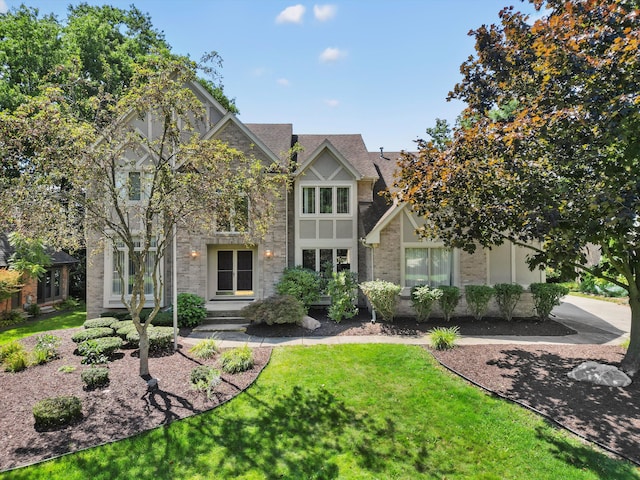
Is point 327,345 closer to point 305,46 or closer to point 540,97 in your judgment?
point 540,97

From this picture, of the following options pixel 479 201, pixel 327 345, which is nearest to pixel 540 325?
pixel 479 201

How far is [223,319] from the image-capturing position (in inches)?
520

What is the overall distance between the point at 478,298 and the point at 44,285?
23.5 meters

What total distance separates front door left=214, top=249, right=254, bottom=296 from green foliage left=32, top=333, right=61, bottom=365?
7027mm

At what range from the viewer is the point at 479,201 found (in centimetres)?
883

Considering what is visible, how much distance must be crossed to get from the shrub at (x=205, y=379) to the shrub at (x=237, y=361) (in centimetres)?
49

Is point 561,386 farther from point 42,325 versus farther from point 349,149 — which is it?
point 42,325

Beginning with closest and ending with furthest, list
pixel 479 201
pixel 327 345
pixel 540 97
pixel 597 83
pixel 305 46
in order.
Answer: pixel 597 83, pixel 540 97, pixel 479 201, pixel 327 345, pixel 305 46

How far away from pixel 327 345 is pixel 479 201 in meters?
6.12

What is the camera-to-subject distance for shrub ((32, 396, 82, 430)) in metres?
5.71

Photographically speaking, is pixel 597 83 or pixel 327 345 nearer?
pixel 597 83

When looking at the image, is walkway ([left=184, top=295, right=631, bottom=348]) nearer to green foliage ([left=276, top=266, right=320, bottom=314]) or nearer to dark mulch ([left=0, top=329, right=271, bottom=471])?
dark mulch ([left=0, top=329, right=271, bottom=471])

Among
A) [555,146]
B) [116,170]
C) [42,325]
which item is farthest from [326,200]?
[42,325]

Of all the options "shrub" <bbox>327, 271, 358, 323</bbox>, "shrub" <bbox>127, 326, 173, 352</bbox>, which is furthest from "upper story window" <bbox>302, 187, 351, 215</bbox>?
"shrub" <bbox>127, 326, 173, 352</bbox>
